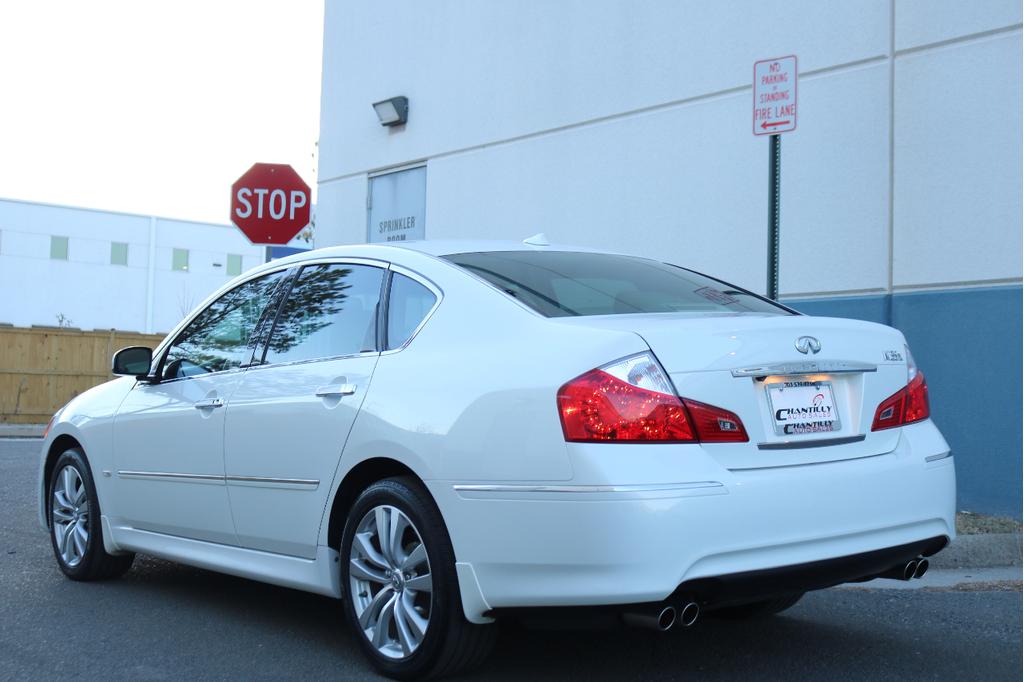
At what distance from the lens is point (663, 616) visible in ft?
11.6

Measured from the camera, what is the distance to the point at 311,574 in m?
4.54

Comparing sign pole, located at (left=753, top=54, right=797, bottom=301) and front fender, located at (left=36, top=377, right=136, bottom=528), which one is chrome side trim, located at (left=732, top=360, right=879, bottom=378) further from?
front fender, located at (left=36, top=377, right=136, bottom=528)

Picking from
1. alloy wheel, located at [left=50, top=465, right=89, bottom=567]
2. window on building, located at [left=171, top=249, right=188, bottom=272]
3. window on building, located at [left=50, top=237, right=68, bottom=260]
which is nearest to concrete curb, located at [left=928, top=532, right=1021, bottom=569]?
alloy wheel, located at [left=50, top=465, right=89, bottom=567]

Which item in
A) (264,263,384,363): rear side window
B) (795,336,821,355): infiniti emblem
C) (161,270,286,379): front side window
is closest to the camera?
(795,336,821,355): infiniti emblem

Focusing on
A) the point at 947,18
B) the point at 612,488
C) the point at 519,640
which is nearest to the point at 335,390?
the point at 519,640

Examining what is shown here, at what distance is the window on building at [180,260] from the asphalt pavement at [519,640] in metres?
54.5

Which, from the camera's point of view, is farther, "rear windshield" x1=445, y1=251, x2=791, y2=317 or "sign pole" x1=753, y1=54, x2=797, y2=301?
"sign pole" x1=753, y1=54, x2=797, y2=301

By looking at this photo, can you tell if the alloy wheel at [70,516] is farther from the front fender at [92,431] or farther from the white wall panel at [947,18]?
the white wall panel at [947,18]

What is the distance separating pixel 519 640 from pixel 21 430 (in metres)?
17.4

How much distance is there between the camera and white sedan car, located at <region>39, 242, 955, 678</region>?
353 cm

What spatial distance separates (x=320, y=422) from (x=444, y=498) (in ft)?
2.67

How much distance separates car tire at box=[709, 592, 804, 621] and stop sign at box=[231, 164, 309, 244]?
660cm

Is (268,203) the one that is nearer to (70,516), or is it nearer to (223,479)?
(70,516)

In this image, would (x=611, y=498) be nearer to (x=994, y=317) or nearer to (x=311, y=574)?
(x=311, y=574)
